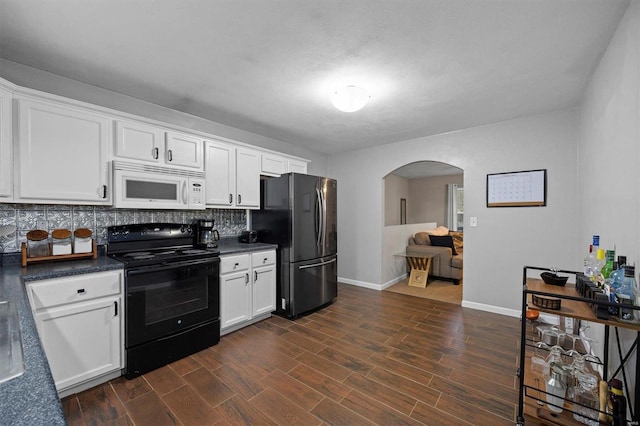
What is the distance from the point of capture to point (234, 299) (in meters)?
2.89

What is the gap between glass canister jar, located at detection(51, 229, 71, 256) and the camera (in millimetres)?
2117

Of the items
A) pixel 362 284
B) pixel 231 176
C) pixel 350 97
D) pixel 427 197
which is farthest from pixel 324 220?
pixel 427 197

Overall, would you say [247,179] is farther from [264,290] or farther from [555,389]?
[555,389]

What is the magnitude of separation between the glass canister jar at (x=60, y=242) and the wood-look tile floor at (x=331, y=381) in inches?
41.0

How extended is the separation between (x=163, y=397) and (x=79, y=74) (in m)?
2.60

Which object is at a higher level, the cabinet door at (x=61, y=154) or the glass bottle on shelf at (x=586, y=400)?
the cabinet door at (x=61, y=154)

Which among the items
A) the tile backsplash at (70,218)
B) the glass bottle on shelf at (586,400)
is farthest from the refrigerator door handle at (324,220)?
the glass bottle on shelf at (586,400)

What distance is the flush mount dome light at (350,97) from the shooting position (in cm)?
241

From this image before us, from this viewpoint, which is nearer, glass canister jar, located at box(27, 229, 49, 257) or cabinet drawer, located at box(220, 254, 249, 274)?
glass canister jar, located at box(27, 229, 49, 257)

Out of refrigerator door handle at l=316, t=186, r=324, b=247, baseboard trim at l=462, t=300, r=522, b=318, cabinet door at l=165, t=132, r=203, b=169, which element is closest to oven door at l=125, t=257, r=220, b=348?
cabinet door at l=165, t=132, r=203, b=169

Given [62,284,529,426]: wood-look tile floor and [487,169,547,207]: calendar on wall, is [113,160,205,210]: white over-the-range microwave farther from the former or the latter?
[487,169,547,207]: calendar on wall

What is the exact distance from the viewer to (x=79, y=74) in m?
2.27

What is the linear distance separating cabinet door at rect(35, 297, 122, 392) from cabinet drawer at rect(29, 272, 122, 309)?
49 millimetres

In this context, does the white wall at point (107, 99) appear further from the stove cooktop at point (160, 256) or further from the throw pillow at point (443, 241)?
the throw pillow at point (443, 241)
